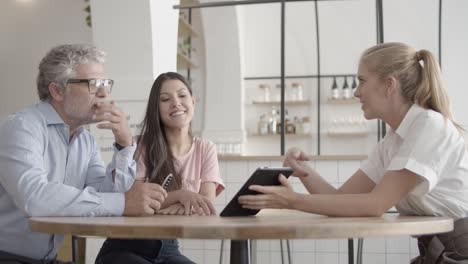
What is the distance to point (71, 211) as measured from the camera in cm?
156

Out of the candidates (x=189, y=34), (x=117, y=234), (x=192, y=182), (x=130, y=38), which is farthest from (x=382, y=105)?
(x=189, y=34)

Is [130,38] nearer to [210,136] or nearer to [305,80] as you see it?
[210,136]

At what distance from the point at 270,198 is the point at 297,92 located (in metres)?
7.59

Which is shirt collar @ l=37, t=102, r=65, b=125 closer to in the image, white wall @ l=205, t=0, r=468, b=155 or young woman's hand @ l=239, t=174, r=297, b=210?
young woman's hand @ l=239, t=174, r=297, b=210

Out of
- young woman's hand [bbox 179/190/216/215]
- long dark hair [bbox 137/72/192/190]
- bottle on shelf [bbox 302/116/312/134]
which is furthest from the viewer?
bottle on shelf [bbox 302/116/312/134]

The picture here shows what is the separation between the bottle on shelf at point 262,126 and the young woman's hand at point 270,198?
734 centimetres

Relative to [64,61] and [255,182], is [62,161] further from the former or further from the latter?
[255,182]

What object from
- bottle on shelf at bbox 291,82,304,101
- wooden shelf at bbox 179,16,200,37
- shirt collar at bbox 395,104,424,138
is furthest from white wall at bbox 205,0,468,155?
shirt collar at bbox 395,104,424,138

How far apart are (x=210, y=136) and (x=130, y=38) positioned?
15.2 feet

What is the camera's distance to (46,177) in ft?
5.31

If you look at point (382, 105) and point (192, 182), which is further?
point (192, 182)

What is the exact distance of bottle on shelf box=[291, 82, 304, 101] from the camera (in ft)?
29.3

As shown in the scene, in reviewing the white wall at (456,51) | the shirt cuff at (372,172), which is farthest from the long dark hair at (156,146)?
the white wall at (456,51)

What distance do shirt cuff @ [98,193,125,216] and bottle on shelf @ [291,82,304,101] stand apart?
24.5ft
